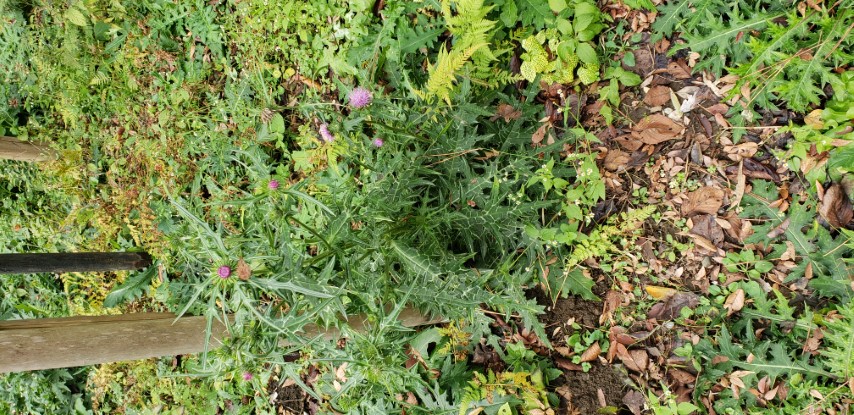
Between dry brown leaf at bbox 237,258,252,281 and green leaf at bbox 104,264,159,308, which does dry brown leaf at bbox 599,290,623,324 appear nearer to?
dry brown leaf at bbox 237,258,252,281

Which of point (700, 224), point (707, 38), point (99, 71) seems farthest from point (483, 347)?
point (99, 71)

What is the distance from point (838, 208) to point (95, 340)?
299 centimetres

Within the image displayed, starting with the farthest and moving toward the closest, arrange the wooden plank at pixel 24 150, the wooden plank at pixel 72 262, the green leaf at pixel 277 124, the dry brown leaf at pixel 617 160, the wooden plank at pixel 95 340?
1. the wooden plank at pixel 24 150
2. the green leaf at pixel 277 124
3. the wooden plank at pixel 72 262
4. the dry brown leaf at pixel 617 160
5. the wooden plank at pixel 95 340

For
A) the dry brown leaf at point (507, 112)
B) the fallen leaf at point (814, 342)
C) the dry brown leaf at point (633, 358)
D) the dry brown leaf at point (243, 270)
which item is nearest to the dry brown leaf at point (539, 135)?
the dry brown leaf at point (507, 112)

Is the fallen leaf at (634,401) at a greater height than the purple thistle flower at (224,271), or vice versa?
the purple thistle flower at (224,271)

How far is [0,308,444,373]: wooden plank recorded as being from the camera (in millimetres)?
2025

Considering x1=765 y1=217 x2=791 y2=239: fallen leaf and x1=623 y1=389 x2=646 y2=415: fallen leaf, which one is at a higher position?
x1=765 y1=217 x2=791 y2=239: fallen leaf

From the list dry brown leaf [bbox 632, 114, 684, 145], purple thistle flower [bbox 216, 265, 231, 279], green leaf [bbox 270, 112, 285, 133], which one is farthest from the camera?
green leaf [bbox 270, 112, 285, 133]

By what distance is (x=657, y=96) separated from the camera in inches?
101

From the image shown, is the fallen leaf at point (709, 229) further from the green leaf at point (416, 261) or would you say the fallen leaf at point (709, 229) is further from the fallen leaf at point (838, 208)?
the green leaf at point (416, 261)

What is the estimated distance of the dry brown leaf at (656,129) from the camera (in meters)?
2.54

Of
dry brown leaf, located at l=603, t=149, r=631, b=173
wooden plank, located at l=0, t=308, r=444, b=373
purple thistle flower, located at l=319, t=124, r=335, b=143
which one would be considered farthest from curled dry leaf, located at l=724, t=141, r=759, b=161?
purple thistle flower, located at l=319, t=124, r=335, b=143

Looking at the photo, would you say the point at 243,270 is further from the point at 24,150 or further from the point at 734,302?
the point at 24,150

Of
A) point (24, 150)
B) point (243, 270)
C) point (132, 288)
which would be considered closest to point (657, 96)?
point (243, 270)
